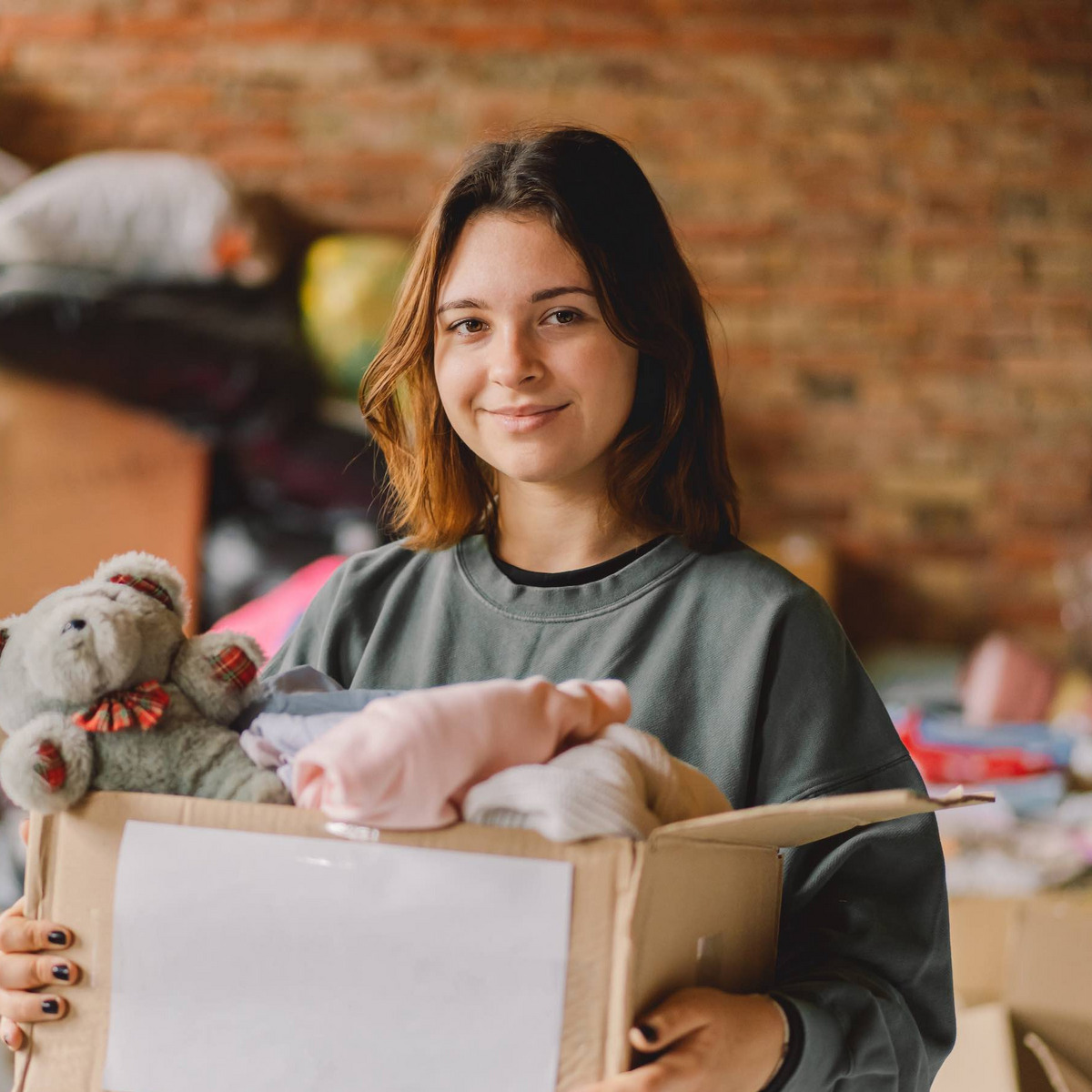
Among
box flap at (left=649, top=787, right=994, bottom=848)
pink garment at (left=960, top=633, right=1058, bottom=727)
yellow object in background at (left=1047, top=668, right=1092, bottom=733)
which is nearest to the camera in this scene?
box flap at (left=649, top=787, right=994, bottom=848)

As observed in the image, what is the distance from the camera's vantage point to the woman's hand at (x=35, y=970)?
2.09 feet

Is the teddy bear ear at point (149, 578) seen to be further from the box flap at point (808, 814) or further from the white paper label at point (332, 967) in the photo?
the box flap at point (808, 814)

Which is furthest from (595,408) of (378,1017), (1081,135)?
(1081,135)

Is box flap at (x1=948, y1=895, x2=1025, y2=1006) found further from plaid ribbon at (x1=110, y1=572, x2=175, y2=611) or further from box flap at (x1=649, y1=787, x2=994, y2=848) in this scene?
plaid ribbon at (x1=110, y1=572, x2=175, y2=611)

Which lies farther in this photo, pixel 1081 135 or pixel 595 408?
pixel 1081 135

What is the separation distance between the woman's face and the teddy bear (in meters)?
0.32

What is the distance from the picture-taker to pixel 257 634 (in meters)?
2.04

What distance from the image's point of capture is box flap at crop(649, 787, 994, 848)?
55 cm

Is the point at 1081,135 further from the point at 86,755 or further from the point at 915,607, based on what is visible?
the point at 86,755

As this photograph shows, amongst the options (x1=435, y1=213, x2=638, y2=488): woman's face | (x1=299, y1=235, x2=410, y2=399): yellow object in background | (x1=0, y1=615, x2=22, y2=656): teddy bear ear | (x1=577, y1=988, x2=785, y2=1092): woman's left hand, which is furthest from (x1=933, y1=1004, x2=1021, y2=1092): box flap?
(x1=299, y1=235, x2=410, y2=399): yellow object in background

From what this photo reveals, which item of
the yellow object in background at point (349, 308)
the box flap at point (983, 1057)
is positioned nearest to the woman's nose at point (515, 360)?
the box flap at point (983, 1057)

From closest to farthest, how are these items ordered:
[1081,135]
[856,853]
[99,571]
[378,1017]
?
[378,1017], [99,571], [856,853], [1081,135]

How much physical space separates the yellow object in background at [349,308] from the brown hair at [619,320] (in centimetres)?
154

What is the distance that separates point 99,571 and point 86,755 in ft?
0.44
